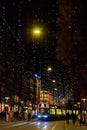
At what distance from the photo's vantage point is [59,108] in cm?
9050

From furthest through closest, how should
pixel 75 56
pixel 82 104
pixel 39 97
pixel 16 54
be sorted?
pixel 39 97 → pixel 16 54 → pixel 82 104 → pixel 75 56

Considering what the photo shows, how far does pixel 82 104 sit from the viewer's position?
8800 centimetres

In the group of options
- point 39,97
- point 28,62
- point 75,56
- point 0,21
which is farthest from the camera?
point 39,97

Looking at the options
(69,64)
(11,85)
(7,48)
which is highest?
(7,48)

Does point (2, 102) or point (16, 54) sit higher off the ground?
point (16, 54)

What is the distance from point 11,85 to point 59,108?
490 inches

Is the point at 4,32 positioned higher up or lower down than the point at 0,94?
higher up

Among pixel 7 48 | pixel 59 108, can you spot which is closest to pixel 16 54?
pixel 7 48

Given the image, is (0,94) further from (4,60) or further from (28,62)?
(28,62)

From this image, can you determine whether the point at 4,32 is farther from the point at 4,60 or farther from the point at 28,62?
the point at 28,62

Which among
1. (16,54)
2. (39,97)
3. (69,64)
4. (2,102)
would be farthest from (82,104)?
(39,97)

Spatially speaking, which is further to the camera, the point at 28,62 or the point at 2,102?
the point at 28,62

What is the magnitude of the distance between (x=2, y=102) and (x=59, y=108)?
1202cm

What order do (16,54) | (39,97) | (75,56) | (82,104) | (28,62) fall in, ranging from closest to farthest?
(75,56)
(82,104)
(16,54)
(28,62)
(39,97)
